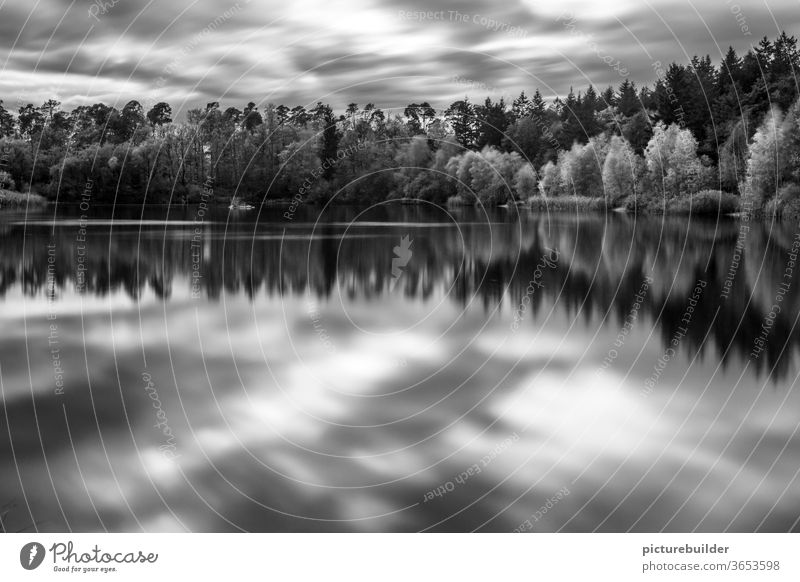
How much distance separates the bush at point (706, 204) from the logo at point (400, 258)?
28393 mm

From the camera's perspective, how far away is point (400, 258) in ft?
135

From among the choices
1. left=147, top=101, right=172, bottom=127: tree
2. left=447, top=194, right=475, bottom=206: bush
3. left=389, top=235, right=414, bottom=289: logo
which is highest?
left=147, top=101, right=172, bottom=127: tree

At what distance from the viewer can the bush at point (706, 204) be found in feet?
215

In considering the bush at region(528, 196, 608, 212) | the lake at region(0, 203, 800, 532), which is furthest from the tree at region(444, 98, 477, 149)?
the lake at region(0, 203, 800, 532)

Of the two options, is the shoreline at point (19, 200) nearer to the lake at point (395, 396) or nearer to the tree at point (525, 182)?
the lake at point (395, 396)

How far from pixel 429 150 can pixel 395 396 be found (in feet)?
Result: 190

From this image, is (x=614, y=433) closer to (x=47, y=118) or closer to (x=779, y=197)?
(x=779, y=197)

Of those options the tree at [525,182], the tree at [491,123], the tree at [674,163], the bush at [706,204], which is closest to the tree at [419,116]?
the tree at [491,123]

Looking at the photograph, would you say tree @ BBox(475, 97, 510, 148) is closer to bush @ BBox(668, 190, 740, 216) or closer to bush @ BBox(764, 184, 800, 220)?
bush @ BBox(668, 190, 740, 216)

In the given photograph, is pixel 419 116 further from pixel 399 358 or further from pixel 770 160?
pixel 399 358

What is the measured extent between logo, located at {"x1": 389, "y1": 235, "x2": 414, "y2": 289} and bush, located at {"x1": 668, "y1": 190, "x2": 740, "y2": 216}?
93.2 feet

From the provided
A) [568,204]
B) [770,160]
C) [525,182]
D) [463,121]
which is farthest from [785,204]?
[463,121]

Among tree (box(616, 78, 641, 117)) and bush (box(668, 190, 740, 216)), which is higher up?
tree (box(616, 78, 641, 117))
